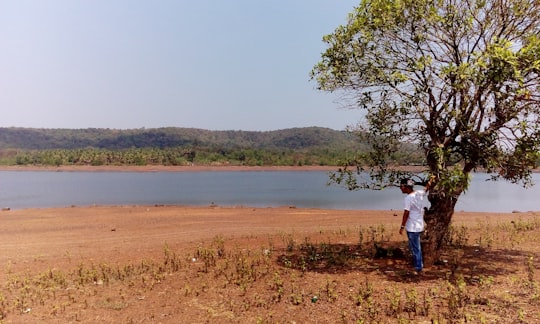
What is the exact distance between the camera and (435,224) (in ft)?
28.8

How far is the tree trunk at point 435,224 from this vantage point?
866cm

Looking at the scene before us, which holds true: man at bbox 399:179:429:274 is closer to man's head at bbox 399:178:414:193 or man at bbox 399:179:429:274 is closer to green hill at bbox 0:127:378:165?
Answer: man's head at bbox 399:178:414:193

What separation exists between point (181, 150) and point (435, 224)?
112058mm

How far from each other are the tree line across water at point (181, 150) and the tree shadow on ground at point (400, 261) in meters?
2.26

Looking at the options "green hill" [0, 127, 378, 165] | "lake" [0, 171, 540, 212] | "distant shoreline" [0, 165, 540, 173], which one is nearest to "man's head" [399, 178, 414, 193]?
"lake" [0, 171, 540, 212]

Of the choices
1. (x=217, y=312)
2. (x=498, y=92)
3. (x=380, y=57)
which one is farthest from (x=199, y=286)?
(x=498, y=92)

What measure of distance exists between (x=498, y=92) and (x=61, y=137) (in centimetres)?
21275

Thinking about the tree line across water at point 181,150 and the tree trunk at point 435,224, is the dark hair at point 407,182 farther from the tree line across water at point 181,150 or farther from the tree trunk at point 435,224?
the tree line across water at point 181,150

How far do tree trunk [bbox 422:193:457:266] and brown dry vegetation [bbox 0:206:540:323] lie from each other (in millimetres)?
342

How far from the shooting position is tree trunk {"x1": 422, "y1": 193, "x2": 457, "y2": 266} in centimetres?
866

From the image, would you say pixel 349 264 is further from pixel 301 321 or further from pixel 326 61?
pixel 326 61

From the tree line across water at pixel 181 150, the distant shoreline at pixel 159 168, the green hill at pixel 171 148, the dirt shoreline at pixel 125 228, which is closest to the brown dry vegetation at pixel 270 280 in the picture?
the dirt shoreline at pixel 125 228

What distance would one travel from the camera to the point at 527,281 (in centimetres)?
771

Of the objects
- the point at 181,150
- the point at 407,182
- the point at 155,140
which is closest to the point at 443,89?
the point at 407,182
